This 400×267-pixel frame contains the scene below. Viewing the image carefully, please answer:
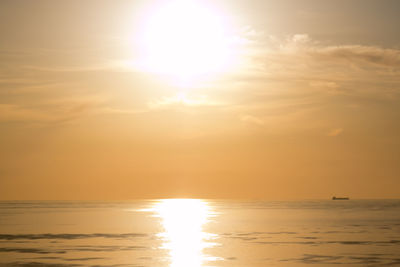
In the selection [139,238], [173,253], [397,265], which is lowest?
[397,265]

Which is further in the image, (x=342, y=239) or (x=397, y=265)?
(x=342, y=239)

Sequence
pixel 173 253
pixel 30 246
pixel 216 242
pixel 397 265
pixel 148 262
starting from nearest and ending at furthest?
pixel 397 265
pixel 148 262
pixel 173 253
pixel 30 246
pixel 216 242

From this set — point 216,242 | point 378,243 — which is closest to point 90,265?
point 216,242

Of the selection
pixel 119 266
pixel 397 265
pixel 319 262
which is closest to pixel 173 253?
pixel 119 266

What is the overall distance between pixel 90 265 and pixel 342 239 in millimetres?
35500

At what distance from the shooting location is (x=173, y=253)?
Result: 5856cm

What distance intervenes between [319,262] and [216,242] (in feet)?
71.0

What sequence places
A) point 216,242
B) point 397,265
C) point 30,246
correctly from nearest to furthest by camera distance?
point 397,265
point 30,246
point 216,242

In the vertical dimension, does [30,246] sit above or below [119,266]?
above

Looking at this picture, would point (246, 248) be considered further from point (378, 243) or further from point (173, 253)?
point (378, 243)

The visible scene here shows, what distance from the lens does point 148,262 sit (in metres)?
50.8

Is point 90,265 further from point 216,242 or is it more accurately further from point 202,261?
point 216,242

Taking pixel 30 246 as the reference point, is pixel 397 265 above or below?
below

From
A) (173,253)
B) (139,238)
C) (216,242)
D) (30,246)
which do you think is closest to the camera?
(173,253)
